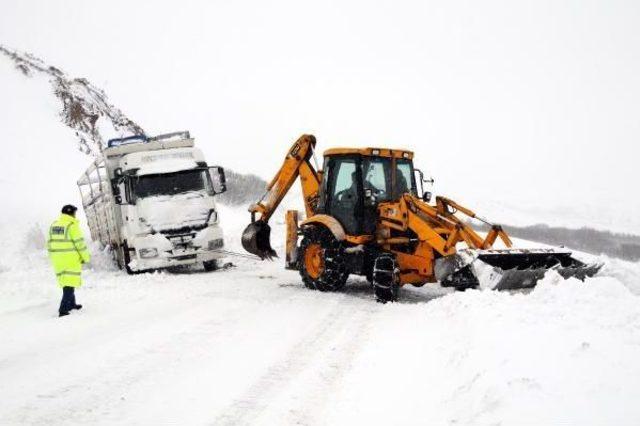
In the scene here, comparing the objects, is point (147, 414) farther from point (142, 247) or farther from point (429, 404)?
point (142, 247)

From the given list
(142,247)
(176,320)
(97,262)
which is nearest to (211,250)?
(142,247)

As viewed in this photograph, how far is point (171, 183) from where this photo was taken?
1366cm

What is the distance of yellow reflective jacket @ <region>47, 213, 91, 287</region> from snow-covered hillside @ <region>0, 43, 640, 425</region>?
0.59 metres

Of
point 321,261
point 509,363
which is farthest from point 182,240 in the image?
point 509,363

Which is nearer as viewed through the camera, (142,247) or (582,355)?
(582,355)

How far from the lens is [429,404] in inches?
177

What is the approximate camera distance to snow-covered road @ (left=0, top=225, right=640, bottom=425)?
4.08 metres

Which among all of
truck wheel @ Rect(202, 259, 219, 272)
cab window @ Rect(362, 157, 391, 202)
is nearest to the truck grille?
truck wheel @ Rect(202, 259, 219, 272)

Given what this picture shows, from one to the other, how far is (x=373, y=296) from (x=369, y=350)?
3.72 meters

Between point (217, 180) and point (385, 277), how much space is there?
21.1 feet

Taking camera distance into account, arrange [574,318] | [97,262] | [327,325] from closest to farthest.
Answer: [574,318]
[327,325]
[97,262]

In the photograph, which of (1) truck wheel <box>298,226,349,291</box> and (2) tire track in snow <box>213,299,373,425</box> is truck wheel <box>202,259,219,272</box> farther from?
(2) tire track in snow <box>213,299,373,425</box>

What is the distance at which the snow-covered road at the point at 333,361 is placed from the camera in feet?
13.4

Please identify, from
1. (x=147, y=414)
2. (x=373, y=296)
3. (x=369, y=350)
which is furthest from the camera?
(x=373, y=296)
